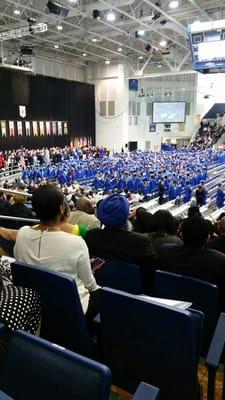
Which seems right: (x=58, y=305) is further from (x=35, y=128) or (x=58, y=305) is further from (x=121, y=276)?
(x=35, y=128)

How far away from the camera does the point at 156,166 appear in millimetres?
17312

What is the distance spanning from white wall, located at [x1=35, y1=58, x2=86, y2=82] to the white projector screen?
6.88m

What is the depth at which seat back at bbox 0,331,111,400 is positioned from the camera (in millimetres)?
1079

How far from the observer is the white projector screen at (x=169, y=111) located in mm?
29734

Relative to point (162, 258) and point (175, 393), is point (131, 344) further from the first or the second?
point (162, 258)

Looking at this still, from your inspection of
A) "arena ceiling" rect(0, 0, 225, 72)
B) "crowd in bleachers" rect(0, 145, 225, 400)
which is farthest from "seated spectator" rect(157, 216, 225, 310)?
"arena ceiling" rect(0, 0, 225, 72)

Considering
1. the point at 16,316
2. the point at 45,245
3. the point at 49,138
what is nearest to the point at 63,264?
the point at 45,245

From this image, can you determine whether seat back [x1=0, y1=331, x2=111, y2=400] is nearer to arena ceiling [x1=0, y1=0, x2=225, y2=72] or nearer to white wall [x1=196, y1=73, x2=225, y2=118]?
arena ceiling [x1=0, y1=0, x2=225, y2=72]

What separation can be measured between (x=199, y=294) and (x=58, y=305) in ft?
2.58

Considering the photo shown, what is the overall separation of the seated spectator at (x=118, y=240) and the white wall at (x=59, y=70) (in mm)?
24082

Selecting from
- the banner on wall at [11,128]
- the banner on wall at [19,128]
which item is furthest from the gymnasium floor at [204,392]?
the banner on wall at [19,128]

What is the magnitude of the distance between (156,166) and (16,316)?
53.1 ft

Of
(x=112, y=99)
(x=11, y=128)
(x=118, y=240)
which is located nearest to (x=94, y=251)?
(x=118, y=240)

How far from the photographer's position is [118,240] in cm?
229
